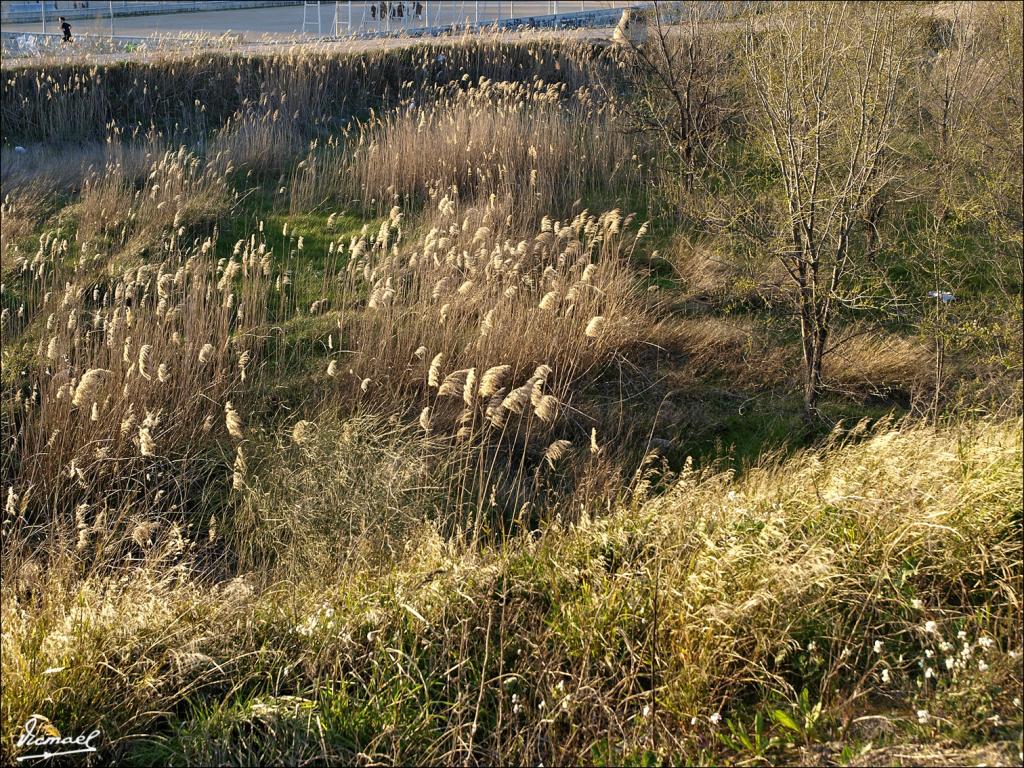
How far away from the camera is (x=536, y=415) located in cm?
659

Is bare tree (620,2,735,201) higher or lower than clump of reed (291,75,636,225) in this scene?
higher

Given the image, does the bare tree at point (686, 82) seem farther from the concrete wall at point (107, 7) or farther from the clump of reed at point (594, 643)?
the concrete wall at point (107, 7)

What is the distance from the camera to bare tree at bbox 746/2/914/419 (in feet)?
21.5

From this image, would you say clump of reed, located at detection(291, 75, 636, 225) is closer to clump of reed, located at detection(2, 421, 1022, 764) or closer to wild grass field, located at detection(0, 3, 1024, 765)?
wild grass field, located at detection(0, 3, 1024, 765)

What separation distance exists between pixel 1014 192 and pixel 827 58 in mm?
1838

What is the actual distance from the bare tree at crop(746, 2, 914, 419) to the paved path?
1848cm

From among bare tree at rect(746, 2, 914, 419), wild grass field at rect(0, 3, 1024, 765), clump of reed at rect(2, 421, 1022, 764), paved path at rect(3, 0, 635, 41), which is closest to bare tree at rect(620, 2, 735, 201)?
wild grass field at rect(0, 3, 1024, 765)

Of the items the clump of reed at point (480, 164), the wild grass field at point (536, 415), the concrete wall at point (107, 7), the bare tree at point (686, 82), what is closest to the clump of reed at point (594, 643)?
the wild grass field at point (536, 415)

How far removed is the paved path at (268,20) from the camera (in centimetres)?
2517

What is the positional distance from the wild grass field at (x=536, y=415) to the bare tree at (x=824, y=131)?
58 millimetres

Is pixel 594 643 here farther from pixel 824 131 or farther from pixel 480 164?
pixel 480 164

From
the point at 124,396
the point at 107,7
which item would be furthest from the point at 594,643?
the point at 107,7

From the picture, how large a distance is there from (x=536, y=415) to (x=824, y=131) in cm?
278

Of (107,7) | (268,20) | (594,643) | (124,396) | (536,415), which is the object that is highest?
(107,7)
